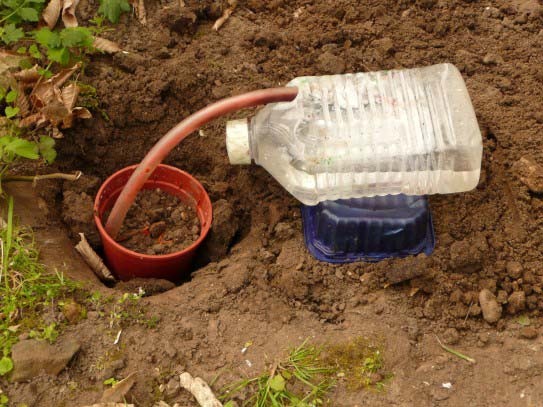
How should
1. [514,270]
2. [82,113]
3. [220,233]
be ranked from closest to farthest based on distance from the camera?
[514,270] < [220,233] < [82,113]

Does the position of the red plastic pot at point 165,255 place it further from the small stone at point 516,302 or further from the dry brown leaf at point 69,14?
the small stone at point 516,302

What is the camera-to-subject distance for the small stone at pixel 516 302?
8.46ft

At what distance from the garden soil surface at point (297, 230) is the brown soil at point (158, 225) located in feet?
0.41

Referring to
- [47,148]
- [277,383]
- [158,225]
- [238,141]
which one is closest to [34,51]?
[47,148]

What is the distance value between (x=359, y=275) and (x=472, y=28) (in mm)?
1568

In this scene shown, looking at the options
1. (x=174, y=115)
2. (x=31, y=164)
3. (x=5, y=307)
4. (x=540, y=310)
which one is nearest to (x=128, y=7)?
(x=174, y=115)

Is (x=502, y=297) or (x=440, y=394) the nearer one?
(x=440, y=394)

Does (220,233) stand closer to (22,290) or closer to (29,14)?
(22,290)

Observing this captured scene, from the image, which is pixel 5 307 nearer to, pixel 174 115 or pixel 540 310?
pixel 174 115

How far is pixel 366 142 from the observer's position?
107 inches

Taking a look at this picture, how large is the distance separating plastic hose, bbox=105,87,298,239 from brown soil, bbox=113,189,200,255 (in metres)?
0.27

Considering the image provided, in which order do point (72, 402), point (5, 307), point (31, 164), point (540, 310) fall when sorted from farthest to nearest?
1. point (31, 164)
2. point (540, 310)
3. point (5, 307)
4. point (72, 402)

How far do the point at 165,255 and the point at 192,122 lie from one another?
600 mm

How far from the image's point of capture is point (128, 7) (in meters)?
3.39
